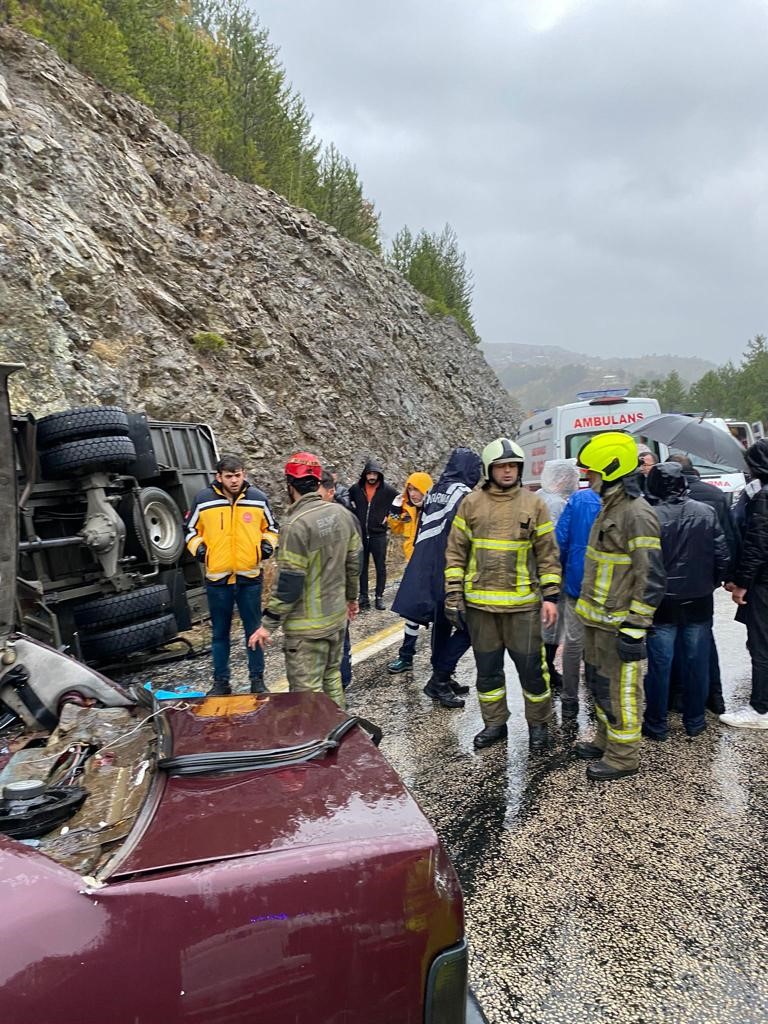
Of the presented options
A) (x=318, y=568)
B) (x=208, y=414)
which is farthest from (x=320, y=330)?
(x=318, y=568)

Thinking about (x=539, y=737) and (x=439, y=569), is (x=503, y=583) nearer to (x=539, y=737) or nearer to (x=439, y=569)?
(x=439, y=569)

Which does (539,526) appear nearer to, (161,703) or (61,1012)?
(161,703)

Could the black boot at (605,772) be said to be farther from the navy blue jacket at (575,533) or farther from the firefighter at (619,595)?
the navy blue jacket at (575,533)

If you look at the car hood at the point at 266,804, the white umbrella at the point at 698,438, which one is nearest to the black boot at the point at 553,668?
the white umbrella at the point at 698,438

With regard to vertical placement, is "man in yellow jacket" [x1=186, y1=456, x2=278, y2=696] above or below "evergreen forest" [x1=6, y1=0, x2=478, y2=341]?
below

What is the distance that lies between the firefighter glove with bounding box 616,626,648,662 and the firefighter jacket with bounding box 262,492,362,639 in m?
1.68

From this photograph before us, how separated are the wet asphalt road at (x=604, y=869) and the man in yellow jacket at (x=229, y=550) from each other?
4.65 ft

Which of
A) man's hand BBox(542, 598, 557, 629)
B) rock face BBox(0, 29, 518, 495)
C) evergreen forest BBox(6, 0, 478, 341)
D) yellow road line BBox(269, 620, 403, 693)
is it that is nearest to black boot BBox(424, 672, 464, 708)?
yellow road line BBox(269, 620, 403, 693)

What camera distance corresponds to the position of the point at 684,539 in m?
4.04

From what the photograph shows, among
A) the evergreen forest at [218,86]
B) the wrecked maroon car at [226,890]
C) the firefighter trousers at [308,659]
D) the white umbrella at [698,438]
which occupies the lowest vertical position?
the firefighter trousers at [308,659]

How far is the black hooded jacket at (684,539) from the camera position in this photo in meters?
4.03

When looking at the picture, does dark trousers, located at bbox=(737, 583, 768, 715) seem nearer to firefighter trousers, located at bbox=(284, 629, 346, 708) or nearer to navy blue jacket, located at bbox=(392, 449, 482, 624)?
navy blue jacket, located at bbox=(392, 449, 482, 624)

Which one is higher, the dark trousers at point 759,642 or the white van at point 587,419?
the white van at point 587,419

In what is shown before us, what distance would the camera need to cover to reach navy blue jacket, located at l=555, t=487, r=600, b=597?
4586mm
